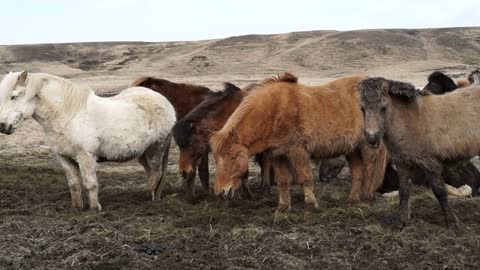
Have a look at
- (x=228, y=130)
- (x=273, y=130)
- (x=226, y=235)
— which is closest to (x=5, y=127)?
(x=228, y=130)

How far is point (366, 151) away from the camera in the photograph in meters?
8.27

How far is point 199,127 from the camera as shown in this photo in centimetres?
833

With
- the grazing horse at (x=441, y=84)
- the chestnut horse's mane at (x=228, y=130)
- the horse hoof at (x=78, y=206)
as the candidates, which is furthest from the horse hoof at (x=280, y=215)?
the grazing horse at (x=441, y=84)

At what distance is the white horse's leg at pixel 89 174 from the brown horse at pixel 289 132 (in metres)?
1.61

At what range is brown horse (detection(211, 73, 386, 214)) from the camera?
23.0ft

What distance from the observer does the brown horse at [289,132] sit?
276 inches

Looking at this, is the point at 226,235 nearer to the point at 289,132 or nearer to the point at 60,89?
the point at 289,132

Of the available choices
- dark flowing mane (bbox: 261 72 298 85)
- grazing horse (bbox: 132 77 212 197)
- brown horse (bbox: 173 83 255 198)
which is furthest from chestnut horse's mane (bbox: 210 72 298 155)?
grazing horse (bbox: 132 77 212 197)

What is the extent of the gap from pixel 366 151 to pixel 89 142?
12.8 feet

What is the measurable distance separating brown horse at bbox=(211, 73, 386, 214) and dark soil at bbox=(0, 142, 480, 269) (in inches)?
19.3

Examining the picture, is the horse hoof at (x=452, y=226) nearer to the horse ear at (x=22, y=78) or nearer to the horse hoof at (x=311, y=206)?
the horse hoof at (x=311, y=206)

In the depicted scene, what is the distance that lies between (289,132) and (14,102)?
139 inches

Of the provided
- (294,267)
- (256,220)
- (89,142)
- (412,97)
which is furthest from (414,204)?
(89,142)

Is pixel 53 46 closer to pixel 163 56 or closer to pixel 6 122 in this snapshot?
pixel 163 56
